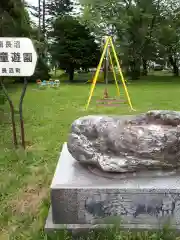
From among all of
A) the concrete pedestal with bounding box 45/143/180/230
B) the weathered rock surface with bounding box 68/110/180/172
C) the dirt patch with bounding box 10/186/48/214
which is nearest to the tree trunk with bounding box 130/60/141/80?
the dirt patch with bounding box 10/186/48/214

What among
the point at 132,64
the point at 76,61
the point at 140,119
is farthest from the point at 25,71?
the point at 132,64

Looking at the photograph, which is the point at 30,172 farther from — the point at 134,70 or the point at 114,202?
the point at 134,70

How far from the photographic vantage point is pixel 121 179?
7.32 feet

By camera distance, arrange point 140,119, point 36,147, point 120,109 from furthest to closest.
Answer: point 120,109 < point 36,147 < point 140,119

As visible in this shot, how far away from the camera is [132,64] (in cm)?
1873

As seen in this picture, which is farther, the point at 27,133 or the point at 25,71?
the point at 27,133

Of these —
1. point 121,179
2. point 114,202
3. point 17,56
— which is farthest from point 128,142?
point 17,56

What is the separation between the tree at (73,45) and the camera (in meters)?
17.8

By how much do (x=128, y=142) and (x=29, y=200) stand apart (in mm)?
1221

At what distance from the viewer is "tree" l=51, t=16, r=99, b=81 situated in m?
17.8

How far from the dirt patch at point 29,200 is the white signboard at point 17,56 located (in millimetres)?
1624

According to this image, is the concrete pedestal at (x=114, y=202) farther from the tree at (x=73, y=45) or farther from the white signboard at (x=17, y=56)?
the tree at (x=73, y=45)

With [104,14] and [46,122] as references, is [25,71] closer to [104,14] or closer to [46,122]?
[46,122]

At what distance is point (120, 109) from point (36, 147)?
3.54 meters
